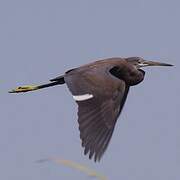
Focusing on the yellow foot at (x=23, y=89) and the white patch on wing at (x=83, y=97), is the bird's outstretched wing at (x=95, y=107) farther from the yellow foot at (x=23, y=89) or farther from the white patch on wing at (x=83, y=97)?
the yellow foot at (x=23, y=89)

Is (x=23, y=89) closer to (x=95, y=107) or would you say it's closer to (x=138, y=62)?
(x=138, y=62)

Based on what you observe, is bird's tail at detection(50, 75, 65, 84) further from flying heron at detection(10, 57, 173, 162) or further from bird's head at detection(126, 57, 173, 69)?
bird's head at detection(126, 57, 173, 69)

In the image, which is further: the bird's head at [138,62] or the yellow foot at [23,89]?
the yellow foot at [23,89]

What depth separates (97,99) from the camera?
28.2 ft

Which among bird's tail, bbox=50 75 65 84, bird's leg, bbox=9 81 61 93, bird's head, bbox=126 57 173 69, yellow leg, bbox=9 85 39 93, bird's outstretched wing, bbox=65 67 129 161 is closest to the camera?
bird's outstretched wing, bbox=65 67 129 161

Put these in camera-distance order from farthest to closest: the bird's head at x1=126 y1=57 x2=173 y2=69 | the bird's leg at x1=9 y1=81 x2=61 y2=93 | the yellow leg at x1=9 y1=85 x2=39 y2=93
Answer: the yellow leg at x1=9 y1=85 x2=39 y2=93
the bird's leg at x1=9 y1=81 x2=61 y2=93
the bird's head at x1=126 y1=57 x2=173 y2=69

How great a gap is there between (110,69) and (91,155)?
86.1 inches

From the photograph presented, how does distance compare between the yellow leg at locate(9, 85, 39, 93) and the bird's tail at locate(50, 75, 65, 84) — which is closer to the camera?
the bird's tail at locate(50, 75, 65, 84)

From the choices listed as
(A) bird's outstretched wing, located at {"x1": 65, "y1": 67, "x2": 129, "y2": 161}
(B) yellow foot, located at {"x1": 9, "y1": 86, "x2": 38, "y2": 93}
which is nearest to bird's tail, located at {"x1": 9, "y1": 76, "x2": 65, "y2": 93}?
(B) yellow foot, located at {"x1": 9, "y1": 86, "x2": 38, "y2": 93}

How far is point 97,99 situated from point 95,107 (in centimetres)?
Answer: 16

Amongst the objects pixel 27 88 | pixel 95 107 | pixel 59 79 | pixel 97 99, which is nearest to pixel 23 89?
pixel 27 88

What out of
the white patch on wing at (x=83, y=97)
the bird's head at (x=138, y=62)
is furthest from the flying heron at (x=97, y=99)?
the bird's head at (x=138, y=62)

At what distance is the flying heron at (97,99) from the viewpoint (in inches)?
315

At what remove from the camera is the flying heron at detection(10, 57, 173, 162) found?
799 cm
